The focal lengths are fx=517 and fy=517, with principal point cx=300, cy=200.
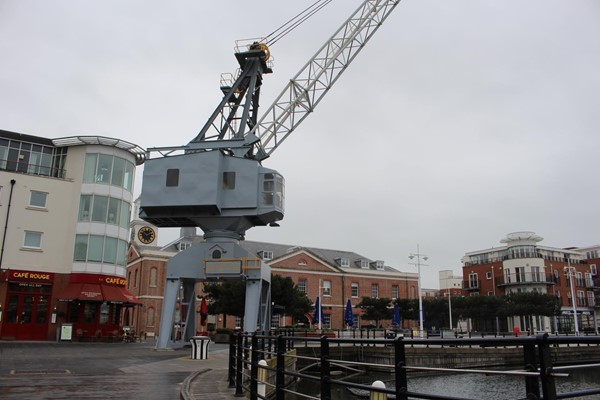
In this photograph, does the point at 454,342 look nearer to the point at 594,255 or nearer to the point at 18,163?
the point at 18,163

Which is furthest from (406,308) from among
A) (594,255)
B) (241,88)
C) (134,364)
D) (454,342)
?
(454,342)

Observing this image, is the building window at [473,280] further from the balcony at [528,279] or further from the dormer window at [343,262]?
the dormer window at [343,262]

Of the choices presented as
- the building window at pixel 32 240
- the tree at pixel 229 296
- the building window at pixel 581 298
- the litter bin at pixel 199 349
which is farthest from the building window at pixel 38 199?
the building window at pixel 581 298

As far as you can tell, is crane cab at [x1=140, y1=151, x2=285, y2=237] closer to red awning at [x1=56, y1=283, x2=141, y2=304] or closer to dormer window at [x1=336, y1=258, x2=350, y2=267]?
red awning at [x1=56, y1=283, x2=141, y2=304]

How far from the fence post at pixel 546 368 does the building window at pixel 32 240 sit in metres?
34.0

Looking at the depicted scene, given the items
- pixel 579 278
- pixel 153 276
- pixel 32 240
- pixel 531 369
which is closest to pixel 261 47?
pixel 32 240

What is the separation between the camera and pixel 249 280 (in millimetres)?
24078

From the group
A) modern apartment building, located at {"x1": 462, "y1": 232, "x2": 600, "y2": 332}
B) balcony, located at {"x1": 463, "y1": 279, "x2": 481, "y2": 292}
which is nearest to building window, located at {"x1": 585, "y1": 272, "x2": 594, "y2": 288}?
modern apartment building, located at {"x1": 462, "y1": 232, "x2": 600, "y2": 332}

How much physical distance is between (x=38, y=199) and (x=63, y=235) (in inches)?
109

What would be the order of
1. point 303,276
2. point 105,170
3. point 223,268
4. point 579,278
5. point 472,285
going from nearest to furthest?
point 223,268 < point 105,170 < point 303,276 < point 579,278 < point 472,285

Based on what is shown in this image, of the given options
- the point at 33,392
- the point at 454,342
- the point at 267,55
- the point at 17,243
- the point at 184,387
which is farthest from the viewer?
the point at 17,243

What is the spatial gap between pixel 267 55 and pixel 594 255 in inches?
2691

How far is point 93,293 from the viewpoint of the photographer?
31703 mm

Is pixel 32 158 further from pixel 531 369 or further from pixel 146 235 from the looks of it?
pixel 531 369
